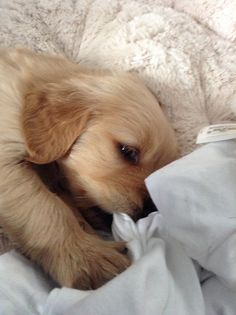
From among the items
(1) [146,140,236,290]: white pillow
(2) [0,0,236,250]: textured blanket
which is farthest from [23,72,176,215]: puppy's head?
(2) [0,0,236,250]: textured blanket

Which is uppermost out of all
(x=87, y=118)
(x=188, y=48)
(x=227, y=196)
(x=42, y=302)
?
(x=188, y=48)

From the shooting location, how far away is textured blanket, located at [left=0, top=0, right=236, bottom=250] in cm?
186

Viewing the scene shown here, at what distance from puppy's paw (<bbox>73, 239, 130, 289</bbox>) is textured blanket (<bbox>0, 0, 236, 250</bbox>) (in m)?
0.51

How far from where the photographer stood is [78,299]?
1185 millimetres

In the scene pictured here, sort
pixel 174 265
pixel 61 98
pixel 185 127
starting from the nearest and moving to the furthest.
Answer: pixel 174 265, pixel 61 98, pixel 185 127

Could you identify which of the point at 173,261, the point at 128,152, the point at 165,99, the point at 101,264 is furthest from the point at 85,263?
the point at 165,99

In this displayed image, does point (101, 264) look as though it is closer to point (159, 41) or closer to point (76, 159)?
point (76, 159)

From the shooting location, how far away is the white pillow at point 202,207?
1314mm

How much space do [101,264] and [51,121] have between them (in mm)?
449

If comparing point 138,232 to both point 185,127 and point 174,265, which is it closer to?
point 174,265

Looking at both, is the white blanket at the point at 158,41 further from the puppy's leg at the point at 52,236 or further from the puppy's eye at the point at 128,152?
the puppy's leg at the point at 52,236

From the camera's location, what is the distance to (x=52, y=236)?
1402mm

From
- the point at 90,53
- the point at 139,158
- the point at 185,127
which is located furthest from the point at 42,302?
the point at 90,53

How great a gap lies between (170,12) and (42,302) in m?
1.40
